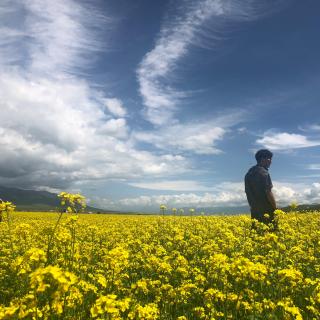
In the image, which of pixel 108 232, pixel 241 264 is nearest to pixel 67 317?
pixel 241 264

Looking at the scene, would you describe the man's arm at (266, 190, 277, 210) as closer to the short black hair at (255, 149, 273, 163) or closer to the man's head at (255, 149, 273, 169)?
the man's head at (255, 149, 273, 169)

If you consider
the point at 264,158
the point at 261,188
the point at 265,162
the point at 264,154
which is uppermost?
the point at 264,154

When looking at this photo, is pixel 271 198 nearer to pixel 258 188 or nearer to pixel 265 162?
pixel 258 188

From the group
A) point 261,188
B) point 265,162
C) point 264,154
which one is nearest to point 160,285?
point 261,188

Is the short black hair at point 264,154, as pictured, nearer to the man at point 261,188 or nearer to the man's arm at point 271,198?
the man at point 261,188

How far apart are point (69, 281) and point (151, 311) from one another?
6.12 ft

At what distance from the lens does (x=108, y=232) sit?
735 inches

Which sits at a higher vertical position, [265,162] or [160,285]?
[265,162]

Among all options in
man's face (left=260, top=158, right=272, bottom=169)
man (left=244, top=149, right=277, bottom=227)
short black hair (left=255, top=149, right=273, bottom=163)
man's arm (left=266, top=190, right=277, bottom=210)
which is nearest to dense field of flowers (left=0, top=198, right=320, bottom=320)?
man (left=244, top=149, right=277, bottom=227)

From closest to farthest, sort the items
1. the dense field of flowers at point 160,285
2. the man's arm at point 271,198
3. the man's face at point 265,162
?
the dense field of flowers at point 160,285 → the man's arm at point 271,198 → the man's face at point 265,162

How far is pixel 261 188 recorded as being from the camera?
15.1 meters

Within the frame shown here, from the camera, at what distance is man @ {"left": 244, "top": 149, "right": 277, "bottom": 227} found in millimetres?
15000

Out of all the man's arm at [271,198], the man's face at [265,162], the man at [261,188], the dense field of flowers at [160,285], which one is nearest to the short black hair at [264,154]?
the man at [261,188]

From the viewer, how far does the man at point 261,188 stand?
15000mm
